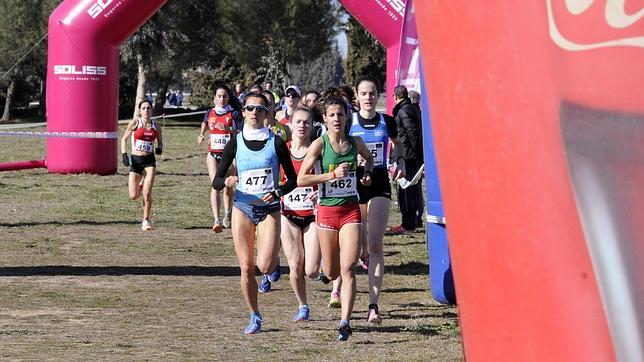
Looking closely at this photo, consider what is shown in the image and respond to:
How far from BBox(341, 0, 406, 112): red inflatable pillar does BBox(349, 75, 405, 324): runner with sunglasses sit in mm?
9938

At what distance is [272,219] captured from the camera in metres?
8.82

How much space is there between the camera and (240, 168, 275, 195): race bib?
28.8 ft

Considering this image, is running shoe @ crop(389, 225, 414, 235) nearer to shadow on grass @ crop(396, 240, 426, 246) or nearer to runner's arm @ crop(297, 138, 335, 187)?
shadow on grass @ crop(396, 240, 426, 246)

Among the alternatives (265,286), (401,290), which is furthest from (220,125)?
(401,290)

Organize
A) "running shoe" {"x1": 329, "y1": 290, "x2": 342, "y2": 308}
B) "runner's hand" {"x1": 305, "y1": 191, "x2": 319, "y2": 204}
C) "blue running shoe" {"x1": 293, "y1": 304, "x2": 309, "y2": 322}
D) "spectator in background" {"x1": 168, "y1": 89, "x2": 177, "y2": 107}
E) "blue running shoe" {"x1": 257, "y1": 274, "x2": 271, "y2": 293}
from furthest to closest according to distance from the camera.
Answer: "spectator in background" {"x1": 168, "y1": 89, "x2": 177, "y2": 107} → "blue running shoe" {"x1": 257, "y1": 274, "x2": 271, "y2": 293} → "running shoe" {"x1": 329, "y1": 290, "x2": 342, "y2": 308} → "blue running shoe" {"x1": 293, "y1": 304, "x2": 309, "y2": 322} → "runner's hand" {"x1": 305, "y1": 191, "x2": 319, "y2": 204}

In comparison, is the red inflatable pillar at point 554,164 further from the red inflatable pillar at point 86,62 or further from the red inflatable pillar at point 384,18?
the red inflatable pillar at point 86,62

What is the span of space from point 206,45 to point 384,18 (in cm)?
3740

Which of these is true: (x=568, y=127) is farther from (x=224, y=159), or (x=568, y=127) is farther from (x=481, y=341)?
(x=224, y=159)

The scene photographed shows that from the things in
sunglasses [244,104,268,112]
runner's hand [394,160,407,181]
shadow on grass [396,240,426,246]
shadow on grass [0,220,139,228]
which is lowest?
shadow on grass [396,240,426,246]

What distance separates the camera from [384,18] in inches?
805

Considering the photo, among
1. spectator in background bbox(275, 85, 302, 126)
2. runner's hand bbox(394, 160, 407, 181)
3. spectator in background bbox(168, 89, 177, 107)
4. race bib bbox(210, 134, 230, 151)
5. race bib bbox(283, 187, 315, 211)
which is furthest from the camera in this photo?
spectator in background bbox(168, 89, 177, 107)

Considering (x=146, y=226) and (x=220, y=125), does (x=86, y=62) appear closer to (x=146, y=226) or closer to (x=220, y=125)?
(x=146, y=226)

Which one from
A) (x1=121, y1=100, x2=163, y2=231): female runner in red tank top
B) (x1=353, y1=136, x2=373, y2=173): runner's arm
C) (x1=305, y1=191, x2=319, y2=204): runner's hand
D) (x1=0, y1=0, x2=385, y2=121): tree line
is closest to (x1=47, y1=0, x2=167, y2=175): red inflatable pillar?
(x1=121, y1=100, x2=163, y2=231): female runner in red tank top

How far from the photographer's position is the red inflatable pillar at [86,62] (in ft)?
68.6
